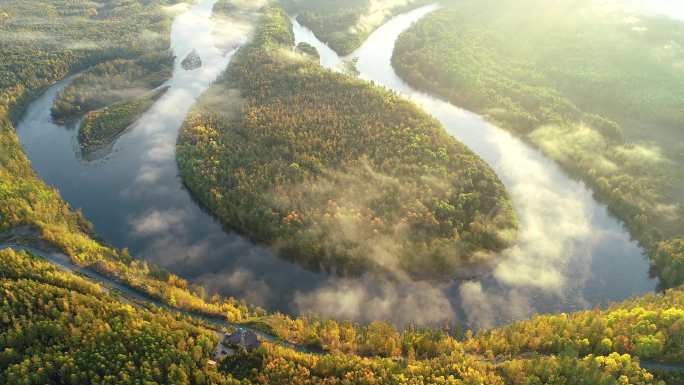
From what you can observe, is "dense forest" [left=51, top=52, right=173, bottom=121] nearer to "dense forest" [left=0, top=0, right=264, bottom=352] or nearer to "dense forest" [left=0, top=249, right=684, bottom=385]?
"dense forest" [left=0, top=0, right=264, bottom=352]

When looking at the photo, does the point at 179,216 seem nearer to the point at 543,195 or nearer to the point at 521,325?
the point at 521,325

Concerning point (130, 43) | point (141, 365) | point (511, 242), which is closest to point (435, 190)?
point (511, 242)

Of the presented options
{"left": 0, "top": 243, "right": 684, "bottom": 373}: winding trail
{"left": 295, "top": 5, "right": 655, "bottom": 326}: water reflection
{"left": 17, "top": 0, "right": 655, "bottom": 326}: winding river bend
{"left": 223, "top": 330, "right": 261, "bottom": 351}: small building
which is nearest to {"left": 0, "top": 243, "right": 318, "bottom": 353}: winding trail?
{"left": 0, "top": 243, "right": 684, "bottom": 373}: winding trail

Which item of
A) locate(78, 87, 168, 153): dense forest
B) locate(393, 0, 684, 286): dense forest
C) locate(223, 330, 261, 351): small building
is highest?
locate(393, 0, 684, 286): dense forest


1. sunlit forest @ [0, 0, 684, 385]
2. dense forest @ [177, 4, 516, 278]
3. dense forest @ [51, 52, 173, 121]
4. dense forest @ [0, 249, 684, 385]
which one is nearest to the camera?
dense forest @ [0, 249, 684, 385]

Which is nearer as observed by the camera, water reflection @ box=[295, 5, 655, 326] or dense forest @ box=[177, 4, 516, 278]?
→ water reflection @ box=[295, 5, 655, 326]

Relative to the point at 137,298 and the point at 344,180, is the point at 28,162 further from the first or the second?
the point at 344,180
